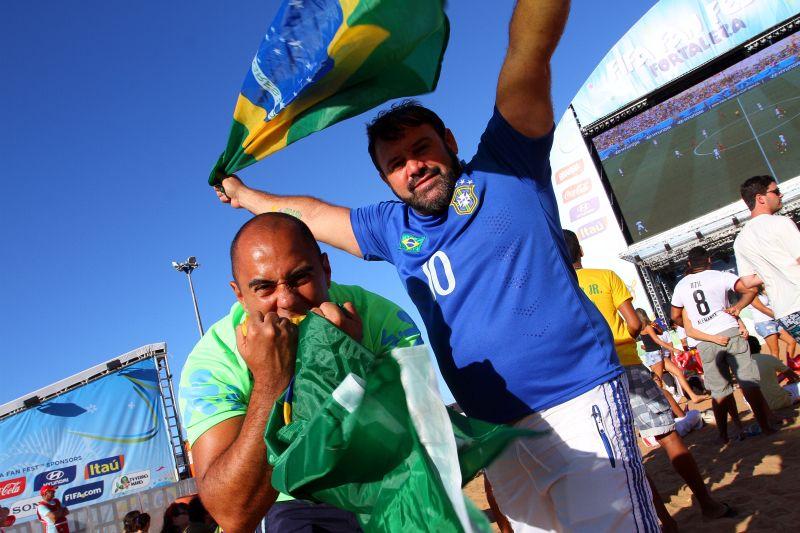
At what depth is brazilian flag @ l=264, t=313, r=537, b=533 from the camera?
118 centimetres

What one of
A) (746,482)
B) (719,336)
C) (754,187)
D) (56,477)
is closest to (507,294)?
(754,187)

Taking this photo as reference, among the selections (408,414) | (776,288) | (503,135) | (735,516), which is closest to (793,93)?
(776,288)

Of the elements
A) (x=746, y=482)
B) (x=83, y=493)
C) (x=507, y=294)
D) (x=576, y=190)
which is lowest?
(x=746, y=482)

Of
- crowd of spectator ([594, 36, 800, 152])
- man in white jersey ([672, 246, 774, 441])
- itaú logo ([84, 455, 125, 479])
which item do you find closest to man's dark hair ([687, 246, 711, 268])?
man in white jersey ([672, 246, 774, 441])

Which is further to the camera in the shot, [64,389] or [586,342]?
[64,389]

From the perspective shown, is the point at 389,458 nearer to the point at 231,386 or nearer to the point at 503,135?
the point at 231,386

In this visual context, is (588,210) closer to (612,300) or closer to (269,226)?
(612,300)

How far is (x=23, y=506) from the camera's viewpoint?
1173cm

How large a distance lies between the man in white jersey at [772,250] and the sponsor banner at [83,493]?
502 inches

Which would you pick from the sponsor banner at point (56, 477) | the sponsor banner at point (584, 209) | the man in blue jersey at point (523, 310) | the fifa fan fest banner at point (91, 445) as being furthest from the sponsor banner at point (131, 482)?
the sponsor banner at point (584, 209)

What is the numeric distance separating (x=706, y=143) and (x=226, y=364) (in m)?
22.4

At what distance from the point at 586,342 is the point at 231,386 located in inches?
47.8

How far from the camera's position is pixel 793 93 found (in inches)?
721

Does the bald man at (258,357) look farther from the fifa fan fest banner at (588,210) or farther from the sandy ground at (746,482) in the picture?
the fifa fan fest banner at (588,210)
